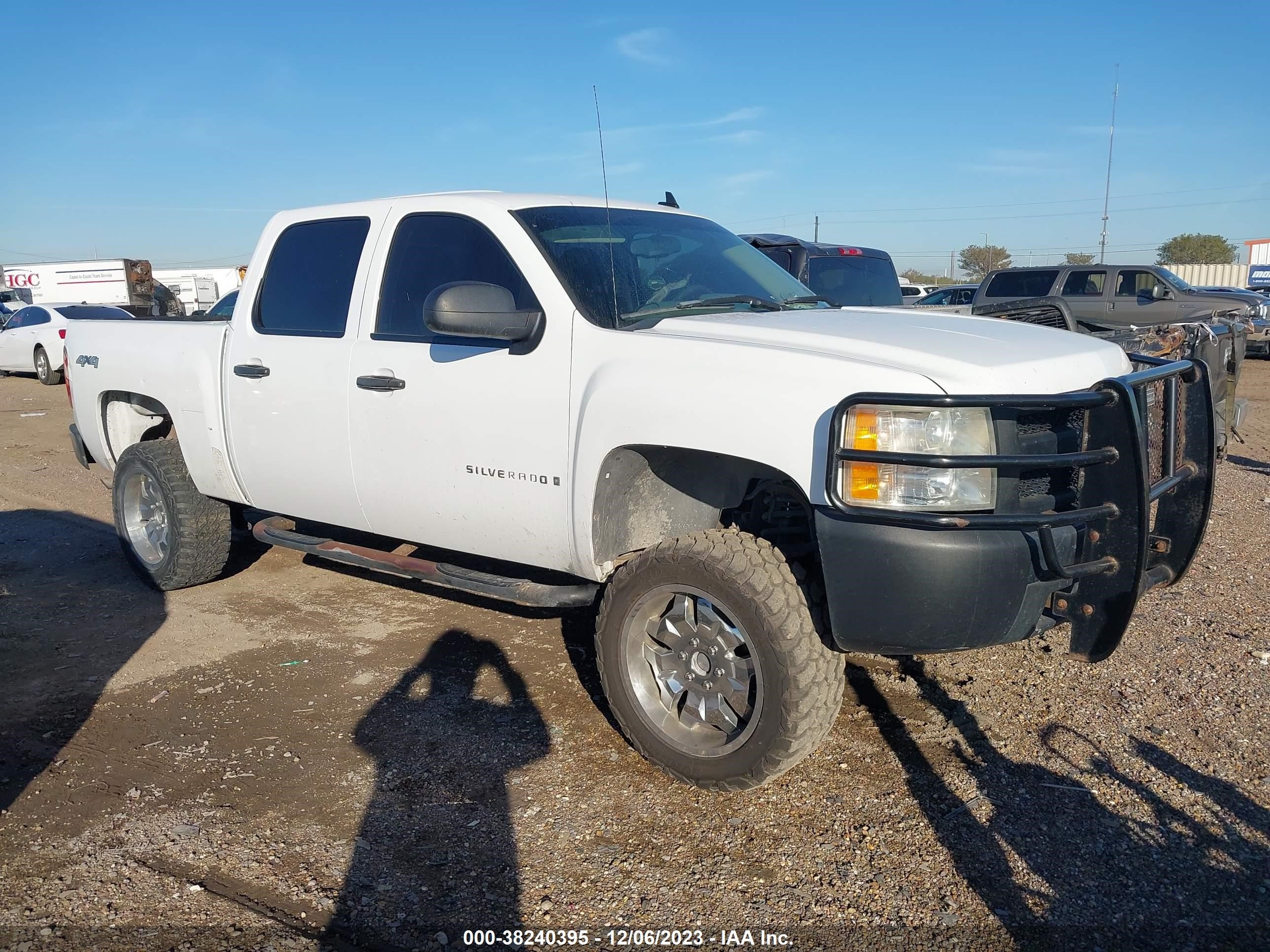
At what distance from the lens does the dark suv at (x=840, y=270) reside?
1104 centimetres

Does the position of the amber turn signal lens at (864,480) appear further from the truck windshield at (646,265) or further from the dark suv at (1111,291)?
the dark suv at (1111,291)

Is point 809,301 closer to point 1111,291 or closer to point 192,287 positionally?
point 1111,291

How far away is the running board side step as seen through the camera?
3.84 m

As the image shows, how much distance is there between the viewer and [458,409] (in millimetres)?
3906

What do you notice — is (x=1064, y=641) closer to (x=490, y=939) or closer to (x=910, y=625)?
(x=910, y=625)

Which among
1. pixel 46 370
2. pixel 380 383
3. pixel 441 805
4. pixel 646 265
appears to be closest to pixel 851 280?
pixel 646 265

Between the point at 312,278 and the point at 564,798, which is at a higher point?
the point at 312,278

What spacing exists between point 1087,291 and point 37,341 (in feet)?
62.7

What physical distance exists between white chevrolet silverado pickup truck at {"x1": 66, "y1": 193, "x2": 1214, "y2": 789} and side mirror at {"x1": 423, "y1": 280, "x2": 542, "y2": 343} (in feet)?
0.04

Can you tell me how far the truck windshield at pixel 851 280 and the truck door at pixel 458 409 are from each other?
7.33 metres

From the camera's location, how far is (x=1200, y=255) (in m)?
58.6

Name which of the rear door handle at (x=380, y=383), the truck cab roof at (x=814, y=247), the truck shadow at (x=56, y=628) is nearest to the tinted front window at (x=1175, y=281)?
the truck cab roof at (x=814, y=247)

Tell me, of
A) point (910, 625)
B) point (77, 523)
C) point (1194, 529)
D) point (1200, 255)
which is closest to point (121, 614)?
point (77, 523)

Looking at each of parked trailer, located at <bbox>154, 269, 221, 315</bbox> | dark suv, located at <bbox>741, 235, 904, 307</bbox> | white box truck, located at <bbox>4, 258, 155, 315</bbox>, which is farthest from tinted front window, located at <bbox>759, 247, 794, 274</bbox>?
parked trailer, located at <bbox>154, 269, 221, 315</bbox>
